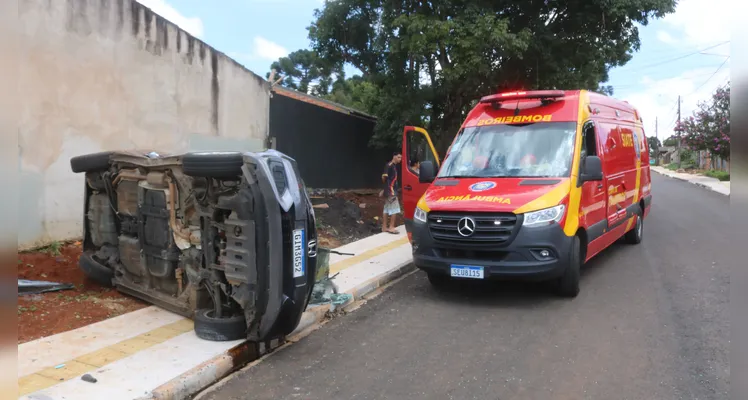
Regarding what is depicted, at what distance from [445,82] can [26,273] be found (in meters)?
10.8

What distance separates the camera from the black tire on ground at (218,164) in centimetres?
439

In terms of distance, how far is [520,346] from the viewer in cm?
484

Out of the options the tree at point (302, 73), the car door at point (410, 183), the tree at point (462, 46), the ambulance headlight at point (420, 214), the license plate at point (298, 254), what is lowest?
the license plate at point (298, 254)

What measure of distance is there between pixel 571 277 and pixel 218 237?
4.07 meters

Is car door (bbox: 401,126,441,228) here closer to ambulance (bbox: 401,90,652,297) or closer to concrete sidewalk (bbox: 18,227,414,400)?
ambulance (bbox: 401,90,652,297)

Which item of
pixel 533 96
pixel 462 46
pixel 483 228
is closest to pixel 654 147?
pixel 462 46

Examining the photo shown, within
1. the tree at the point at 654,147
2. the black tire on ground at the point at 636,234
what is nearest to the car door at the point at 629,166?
the black tire on ground at the point at 636,234

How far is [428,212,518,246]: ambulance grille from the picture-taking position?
5844mm

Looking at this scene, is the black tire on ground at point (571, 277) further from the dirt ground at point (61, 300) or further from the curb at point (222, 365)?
the dirt ground at point (61, 300)

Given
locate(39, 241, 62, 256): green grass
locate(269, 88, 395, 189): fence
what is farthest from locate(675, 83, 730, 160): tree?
locate(39, 241, 62, 256): green grass

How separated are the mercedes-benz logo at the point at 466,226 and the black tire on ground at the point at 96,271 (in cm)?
412

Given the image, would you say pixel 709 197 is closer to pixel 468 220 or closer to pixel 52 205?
pixel 468 220

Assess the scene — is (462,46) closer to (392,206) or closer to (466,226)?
(392,206)

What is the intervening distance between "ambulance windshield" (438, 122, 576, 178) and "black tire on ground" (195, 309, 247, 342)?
3632 millimetres
